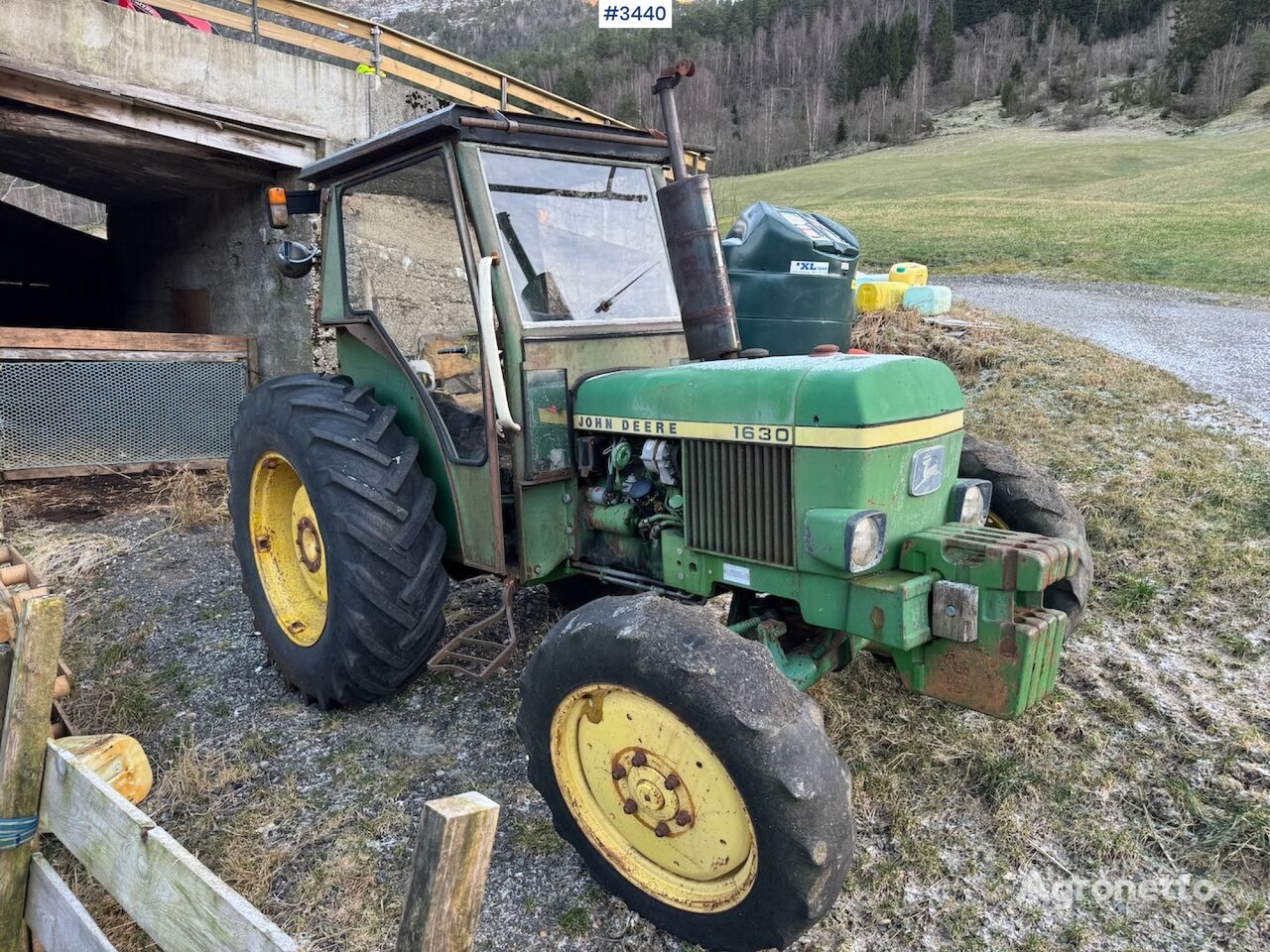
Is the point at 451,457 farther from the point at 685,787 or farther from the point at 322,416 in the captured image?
the point at 685,787

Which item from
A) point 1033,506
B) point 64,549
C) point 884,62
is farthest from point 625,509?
point 884,62

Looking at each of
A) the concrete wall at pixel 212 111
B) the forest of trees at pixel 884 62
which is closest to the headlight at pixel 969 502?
the concrete wall at pixel 212 111

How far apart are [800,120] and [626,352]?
219 feet

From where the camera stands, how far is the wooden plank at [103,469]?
6746mm

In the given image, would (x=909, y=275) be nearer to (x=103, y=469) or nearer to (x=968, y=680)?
(x=103, y=469)

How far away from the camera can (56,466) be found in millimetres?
6855

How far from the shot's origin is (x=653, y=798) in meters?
2.35

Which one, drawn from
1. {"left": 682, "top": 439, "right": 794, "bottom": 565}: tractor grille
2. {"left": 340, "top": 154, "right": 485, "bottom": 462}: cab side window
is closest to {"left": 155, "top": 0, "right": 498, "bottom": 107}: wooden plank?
{"left": 340, "top": 154, "right": 485, "bottom": 462}: cab side window

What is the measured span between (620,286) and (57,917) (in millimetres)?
2575

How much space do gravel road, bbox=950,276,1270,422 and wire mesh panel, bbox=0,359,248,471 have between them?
8.13 metres

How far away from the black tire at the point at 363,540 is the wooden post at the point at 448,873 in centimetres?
180

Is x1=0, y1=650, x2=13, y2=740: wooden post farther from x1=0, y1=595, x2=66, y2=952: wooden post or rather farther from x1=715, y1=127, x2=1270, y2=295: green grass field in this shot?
x1=715, y1=127, x2=1270, y2=295: green grass field

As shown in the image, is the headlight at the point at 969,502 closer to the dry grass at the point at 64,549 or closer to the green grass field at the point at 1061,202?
the dry grass at the point at 64,549
